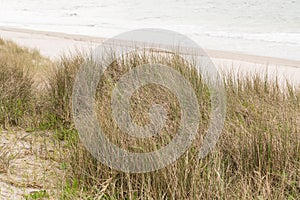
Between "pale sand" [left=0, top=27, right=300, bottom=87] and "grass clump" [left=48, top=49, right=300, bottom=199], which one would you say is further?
"pale sand" [left=0, top=27, right=300, bottom=87]

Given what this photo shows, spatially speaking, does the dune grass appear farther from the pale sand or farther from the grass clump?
the pale sand

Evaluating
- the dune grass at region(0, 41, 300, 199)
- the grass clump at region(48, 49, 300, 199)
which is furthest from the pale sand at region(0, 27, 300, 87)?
the grass clump at region(48, 49, 300, 199)

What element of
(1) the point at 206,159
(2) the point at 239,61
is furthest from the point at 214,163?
(2) the point at 239,61

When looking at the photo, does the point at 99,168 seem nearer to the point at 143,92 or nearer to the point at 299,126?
the point at 143,92

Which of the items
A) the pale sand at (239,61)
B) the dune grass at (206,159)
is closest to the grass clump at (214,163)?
the dune grass at (206,159)

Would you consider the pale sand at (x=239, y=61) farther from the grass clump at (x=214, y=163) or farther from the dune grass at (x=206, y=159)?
the grass clump at (x=214, y=163)

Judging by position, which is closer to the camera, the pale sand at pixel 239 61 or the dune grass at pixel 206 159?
the dune grass at pixel 206 159

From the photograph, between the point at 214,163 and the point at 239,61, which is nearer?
the point at 214,163

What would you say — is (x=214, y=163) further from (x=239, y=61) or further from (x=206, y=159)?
(x=239, y=61)

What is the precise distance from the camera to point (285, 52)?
47.4 ft

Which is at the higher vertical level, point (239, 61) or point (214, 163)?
point (214, 163)

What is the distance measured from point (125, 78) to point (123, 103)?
777 mm

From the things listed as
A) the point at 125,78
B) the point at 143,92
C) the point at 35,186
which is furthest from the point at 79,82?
the point at 35,186

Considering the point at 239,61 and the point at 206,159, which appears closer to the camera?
the point at 206,159
